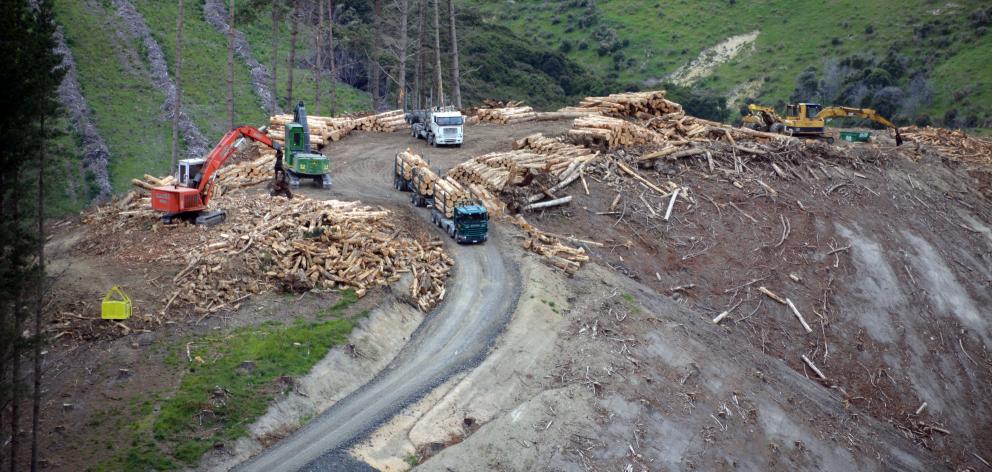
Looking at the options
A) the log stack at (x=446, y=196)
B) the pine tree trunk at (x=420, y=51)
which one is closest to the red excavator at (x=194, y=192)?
the log stack at (x=446, y=196)

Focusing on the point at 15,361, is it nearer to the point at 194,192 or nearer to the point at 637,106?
the point at 194,192

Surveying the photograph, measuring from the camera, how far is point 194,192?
2883 centimetres

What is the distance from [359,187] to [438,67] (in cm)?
1743

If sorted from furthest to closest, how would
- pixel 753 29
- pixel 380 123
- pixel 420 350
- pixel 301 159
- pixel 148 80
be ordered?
pixel 753 29 → pixel 148 80 → pixel 380 123 → pixel 301 159 → pixel 420 350

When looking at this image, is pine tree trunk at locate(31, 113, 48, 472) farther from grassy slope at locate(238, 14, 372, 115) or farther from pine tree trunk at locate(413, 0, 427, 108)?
grassy slope at locate(238, 14, 372, 115)

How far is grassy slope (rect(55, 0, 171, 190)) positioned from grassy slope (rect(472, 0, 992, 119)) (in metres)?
47.0

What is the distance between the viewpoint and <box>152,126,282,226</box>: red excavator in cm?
2852

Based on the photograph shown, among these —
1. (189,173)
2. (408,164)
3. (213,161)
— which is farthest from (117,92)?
(213,161)

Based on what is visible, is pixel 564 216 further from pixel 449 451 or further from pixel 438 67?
pixel 438 67

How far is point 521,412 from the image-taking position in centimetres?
2258

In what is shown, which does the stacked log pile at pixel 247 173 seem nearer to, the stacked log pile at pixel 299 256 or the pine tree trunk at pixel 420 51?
the stacked log pile at pixel 299 256

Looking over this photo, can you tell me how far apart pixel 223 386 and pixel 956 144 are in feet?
162

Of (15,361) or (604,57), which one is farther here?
(604,57)

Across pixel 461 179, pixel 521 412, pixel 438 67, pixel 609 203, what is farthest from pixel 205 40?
pixel 521 412
